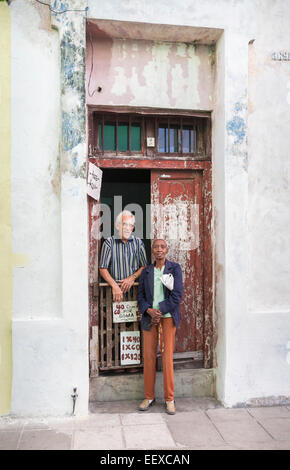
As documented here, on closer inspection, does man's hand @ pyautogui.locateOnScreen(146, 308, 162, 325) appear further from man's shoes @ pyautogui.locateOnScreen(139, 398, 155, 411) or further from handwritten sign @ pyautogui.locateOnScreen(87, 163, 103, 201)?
handwritten sign @ pyautogui.locateOnScreen(87, 163, 103, 201)

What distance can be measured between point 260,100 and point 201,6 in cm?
128

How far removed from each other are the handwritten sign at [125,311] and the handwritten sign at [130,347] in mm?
177

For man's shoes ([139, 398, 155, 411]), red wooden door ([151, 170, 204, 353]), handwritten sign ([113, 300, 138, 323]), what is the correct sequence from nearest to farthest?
man's shoes ([139, 398, 155, 411]) → handwritten sign ([113, 300, 138, 323]) → red wooden door ([151, 170, 204, 353])

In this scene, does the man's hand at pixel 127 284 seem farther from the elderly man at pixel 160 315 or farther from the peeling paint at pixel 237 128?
the peeling paint at pixel 237 128

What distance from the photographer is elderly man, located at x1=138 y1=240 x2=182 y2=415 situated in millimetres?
4684

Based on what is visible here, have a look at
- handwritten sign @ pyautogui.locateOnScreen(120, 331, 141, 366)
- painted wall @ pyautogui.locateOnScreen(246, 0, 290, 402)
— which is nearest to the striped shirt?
handwritten sign @ pyautogui.locateOnScreen(120, 331, 141, 366)

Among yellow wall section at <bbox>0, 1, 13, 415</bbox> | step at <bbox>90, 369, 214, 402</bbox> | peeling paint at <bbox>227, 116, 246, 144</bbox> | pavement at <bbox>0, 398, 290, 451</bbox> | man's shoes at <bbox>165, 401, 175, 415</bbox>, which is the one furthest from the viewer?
step at <bbox>90, 369, 214, 402</bbox>

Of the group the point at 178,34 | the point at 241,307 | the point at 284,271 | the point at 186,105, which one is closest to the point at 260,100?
the point at 186,105

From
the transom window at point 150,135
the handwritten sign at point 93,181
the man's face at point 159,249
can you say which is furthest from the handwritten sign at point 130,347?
the transom window at point 150,135

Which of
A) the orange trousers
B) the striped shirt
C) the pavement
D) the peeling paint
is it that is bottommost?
the pavement

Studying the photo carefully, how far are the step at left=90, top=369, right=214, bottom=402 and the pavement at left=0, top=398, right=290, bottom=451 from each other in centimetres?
16

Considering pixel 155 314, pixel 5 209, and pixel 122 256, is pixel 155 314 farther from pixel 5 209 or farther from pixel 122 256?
pixel 5 209

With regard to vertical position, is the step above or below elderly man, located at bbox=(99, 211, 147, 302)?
below

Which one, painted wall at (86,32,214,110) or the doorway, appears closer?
painted wall at (86,32,214,110)
